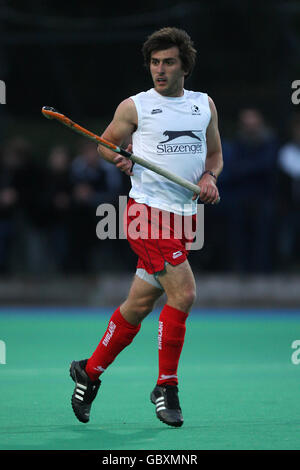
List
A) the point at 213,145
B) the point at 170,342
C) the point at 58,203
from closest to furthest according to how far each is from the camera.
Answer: the point at 170,342 < the point at 213,145 < the point at 58,203

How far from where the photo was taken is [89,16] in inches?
456

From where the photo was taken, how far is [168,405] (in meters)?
5.12

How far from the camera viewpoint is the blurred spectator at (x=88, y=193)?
11055 millimetres

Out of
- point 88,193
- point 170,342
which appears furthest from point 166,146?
point 88,193

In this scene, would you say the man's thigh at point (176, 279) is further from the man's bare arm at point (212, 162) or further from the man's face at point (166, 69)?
the man's face at point (166, 69)

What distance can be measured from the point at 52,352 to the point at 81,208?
3328 millimetres

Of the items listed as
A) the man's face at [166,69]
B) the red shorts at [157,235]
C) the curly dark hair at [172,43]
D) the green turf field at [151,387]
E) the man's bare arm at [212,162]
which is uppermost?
the curly dark hair at [172,43]

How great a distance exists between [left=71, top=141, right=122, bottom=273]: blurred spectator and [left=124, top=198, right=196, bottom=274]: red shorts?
220 inches

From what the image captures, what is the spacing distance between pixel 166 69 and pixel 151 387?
6.83ft

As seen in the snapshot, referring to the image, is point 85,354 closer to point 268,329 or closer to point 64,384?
point 64,384

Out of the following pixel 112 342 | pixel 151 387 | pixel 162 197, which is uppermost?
pixel 162 197

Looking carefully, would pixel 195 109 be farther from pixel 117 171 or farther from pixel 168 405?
pixel 117 171

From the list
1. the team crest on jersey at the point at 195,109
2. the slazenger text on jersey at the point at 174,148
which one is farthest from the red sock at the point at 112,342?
the team crest on jersey at the point at 195,109
